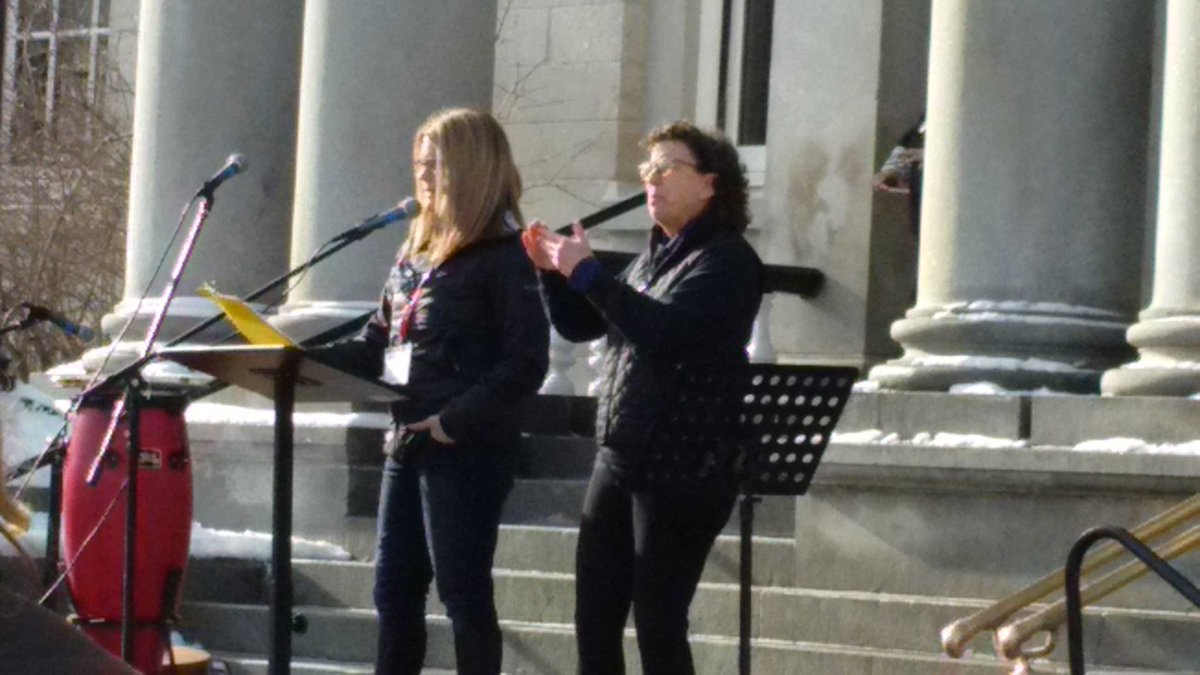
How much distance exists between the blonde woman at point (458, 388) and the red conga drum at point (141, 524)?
236 centimetres

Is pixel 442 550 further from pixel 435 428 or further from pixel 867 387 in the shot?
pixel 867 387

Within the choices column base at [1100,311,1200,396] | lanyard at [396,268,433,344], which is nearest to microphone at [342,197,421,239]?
lanyard at [396,268,433,344]

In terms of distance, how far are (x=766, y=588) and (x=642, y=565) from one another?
110 inches

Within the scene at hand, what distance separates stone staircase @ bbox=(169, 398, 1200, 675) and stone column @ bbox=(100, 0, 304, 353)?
1.63 metres

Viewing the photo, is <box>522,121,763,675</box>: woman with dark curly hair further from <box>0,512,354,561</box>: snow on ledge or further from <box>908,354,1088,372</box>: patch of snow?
<box>0,512,354,561</box>: snow on ledge

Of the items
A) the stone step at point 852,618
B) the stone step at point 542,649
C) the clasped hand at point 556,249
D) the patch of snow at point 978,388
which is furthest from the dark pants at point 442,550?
the patch of snow at point 978,388

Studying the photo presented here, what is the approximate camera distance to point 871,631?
940 cm

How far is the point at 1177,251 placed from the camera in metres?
9.67

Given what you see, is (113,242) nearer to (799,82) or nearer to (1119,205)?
(799,82)

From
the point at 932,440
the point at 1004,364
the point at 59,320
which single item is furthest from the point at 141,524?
the point at 1004,364

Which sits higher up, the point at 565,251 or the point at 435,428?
the point at 565,251

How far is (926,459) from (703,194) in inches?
94.3

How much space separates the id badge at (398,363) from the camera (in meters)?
7.81

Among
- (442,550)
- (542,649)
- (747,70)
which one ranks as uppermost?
(747,70)
